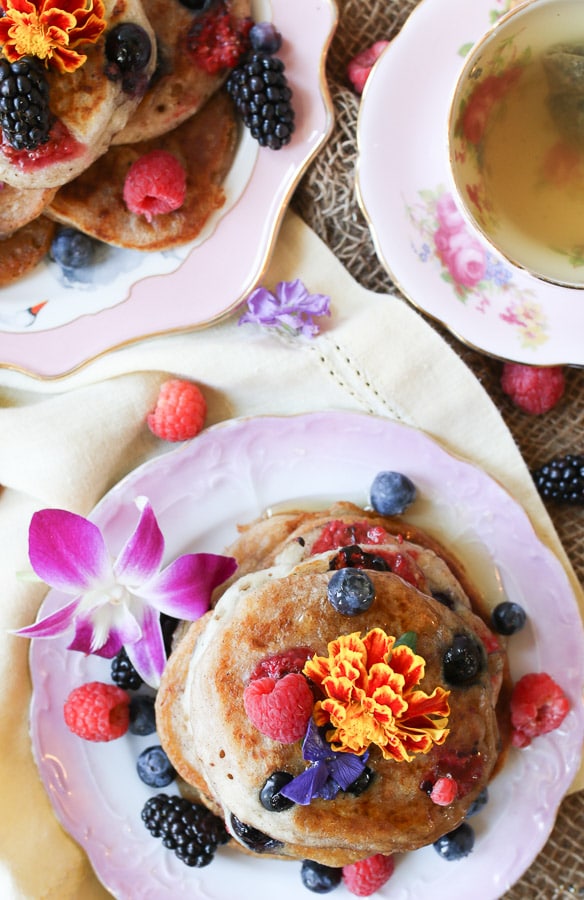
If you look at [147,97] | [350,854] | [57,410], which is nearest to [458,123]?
[147,97]

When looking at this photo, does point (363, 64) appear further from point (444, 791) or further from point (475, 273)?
point (444, 791)

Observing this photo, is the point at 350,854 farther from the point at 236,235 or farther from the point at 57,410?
the point at 236,235

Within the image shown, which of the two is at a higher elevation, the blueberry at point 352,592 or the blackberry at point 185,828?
the blueberry at point 352,592

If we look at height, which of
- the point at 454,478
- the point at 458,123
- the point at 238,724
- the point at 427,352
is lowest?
the point at 238,724

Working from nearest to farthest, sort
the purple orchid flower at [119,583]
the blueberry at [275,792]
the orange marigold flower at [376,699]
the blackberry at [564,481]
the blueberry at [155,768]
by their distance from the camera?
1. the orange marigold flower at [376,699]
2. the blueberry at [275,792]
3. the purple orchid flower at [119,583]
4. the blueberry at [155,768]
5. the blackberry at [564,481]

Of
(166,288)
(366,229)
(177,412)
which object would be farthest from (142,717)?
(366,229)

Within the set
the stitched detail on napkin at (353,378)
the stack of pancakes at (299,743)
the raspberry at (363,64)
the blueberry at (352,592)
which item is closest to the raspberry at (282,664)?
the stack of pancakes at (299,743)

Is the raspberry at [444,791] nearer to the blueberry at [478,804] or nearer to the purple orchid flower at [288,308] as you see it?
the blueberry at [478,804]
